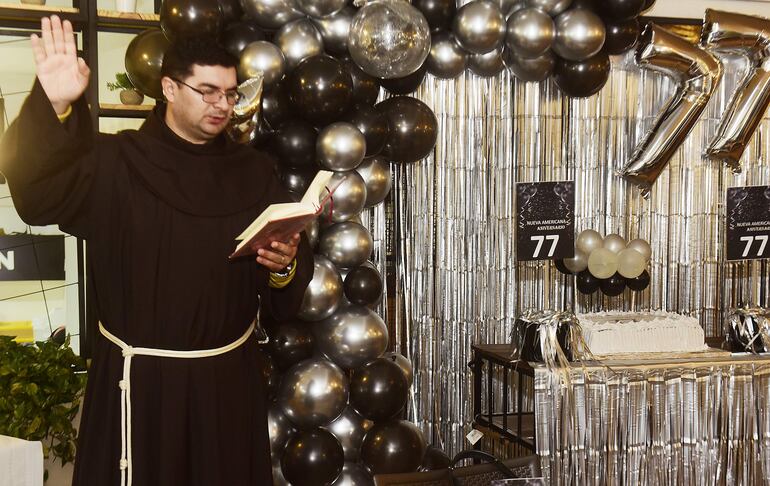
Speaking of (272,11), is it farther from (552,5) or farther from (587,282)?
(587,282)

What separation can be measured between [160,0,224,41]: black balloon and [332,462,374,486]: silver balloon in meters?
1.57

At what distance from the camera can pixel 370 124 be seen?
309cm

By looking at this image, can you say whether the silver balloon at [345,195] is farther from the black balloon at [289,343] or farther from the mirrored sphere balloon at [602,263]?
the mirrored sphere balloon at [602,263]

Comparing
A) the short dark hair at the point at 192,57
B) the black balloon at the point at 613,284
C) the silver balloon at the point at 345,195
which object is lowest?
the black balloon at the point at 613,284

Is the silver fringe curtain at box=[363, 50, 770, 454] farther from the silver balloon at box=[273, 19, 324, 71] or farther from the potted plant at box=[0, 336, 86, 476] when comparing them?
the potted plant at box=[0, 336, 86, 476]

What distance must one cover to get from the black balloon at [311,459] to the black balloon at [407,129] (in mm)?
1033

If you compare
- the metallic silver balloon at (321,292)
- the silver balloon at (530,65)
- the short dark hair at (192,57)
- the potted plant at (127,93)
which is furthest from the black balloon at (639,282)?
the potted plant at (127,93)

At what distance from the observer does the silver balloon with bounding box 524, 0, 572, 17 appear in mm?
3383

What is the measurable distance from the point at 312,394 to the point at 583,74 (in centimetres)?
165

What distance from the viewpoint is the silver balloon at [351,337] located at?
10.0 ft

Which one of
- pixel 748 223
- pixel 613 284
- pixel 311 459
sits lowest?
pixel 311 459

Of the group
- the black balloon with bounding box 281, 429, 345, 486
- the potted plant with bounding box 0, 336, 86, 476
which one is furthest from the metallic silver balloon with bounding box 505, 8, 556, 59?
the potted plant with bounding box 0, 336, 86, 476

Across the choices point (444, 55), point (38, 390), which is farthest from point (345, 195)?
point (38, 390)

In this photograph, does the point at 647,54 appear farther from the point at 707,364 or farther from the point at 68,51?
the point at 68,51
